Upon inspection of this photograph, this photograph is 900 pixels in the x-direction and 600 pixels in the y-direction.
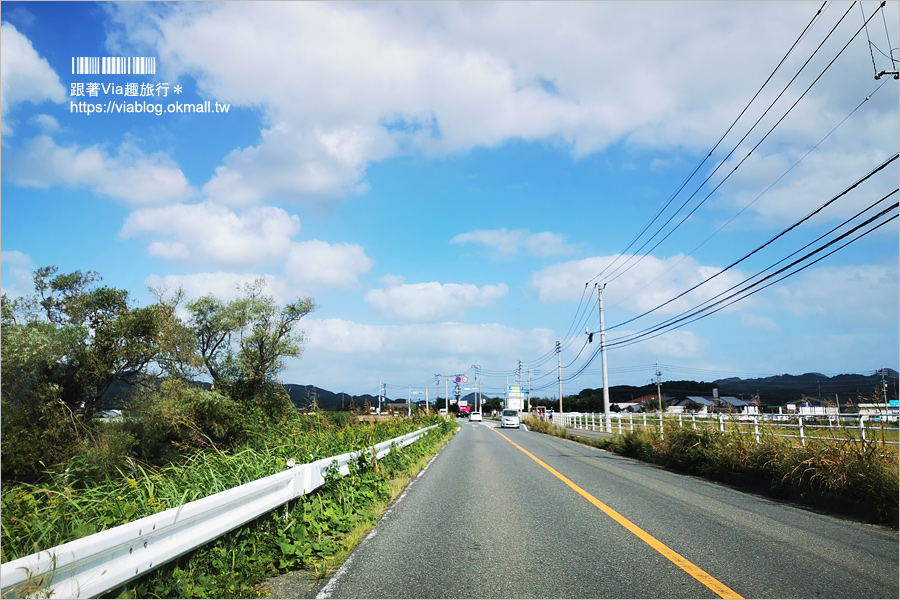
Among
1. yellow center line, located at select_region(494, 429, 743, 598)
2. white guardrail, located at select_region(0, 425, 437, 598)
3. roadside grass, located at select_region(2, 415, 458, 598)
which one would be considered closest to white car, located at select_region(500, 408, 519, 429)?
yellow center line, located at select_region(494, 429, 743, 598)

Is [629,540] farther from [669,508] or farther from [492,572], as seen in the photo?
[669,508]

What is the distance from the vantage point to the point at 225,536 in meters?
4.74

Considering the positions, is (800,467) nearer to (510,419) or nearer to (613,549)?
(613,549)

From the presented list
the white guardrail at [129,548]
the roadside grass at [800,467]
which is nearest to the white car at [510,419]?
the roadside grass at [800,467]

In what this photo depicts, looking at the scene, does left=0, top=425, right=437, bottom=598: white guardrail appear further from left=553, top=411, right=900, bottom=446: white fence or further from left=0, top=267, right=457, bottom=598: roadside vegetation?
left=553, top=411, right=900, bottom=446: white fence

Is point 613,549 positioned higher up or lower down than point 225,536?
lower down

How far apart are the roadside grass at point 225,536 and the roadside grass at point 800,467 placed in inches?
277

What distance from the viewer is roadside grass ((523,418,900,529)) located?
783 centimetres

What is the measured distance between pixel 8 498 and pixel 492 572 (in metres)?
4.78

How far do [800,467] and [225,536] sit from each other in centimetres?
957

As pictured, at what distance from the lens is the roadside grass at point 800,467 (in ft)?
25.7

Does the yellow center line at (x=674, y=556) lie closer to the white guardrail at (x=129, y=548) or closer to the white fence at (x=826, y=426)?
the white guardrail at (x=129, y=548)

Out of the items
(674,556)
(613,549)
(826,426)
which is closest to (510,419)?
(826,426)

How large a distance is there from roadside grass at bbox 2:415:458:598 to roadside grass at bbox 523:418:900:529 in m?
7.03
